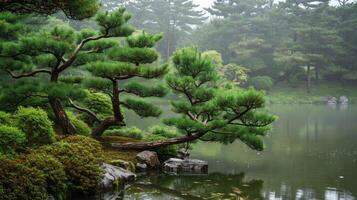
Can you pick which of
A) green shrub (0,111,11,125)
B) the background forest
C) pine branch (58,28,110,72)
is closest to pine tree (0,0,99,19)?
green shrub (0,111,11,125)

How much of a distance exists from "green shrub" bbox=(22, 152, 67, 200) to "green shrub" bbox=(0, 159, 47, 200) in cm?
23

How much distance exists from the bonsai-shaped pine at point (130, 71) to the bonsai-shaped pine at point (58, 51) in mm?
417

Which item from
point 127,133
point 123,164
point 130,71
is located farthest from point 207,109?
point 127,133

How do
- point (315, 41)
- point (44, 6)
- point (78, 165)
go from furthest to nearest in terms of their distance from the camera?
point (315, 41), point (78, 165), point (44, 6)

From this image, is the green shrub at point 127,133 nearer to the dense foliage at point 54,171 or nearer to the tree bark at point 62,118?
the tree bark at point 62,118

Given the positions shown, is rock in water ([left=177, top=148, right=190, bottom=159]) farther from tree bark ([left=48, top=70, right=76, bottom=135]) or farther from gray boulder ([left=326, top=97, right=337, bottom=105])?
gray boulder ([left=326, top=97, right=337, bottom=105])

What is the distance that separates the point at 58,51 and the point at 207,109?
3.50 metres

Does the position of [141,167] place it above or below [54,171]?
below

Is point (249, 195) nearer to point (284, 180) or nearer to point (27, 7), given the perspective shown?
point (284, 180)

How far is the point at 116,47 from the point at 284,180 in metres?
4.80

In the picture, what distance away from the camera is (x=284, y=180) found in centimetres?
882

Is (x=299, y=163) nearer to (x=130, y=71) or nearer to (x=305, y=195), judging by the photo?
(x=305, y=195)

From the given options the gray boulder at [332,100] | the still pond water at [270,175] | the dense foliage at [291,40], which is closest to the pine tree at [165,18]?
the dense foliage at [291,40]

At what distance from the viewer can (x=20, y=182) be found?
535cm
